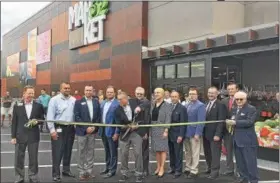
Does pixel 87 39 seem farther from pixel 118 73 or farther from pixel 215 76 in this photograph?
pixel 215 76

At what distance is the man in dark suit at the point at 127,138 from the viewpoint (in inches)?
283

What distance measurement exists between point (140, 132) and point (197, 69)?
7.72 metres

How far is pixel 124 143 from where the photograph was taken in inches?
288

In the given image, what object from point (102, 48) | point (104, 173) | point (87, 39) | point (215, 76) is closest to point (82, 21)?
point (87, 39)

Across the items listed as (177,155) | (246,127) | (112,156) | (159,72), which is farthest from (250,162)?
(159,72)

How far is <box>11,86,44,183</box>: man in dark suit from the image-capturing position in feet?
21.7

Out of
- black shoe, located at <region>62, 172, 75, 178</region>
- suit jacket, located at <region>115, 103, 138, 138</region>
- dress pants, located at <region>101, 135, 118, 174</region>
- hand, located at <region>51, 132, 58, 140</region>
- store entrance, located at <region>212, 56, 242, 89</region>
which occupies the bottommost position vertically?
black shoe, located at <region>62, 172, 75, 178</region>

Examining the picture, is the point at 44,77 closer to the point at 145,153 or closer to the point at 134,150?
the point at 145,153

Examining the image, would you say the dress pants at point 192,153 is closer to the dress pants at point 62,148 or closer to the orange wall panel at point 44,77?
the dress pants at point 62,148

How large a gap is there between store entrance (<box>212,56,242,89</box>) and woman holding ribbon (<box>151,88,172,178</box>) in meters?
6.72

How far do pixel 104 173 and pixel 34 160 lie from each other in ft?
5.05

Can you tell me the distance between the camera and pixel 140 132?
7277 millimetres

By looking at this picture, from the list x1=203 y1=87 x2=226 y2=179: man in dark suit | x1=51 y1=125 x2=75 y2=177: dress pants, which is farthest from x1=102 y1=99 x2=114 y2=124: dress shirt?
x1=203 y1=87 x2=226 y2=179: man in dark suit

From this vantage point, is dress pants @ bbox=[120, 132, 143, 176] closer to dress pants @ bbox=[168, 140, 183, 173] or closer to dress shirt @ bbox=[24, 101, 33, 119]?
dress pants @ bbox=[168, 140, 183, 173]
